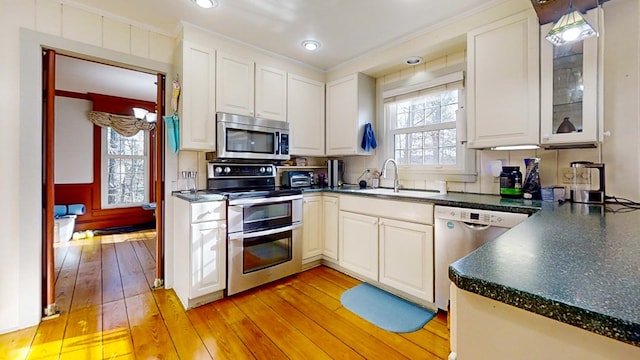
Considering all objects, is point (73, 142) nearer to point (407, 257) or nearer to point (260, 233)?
point (260, 233)

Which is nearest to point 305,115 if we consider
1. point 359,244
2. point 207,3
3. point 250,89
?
point 250,89

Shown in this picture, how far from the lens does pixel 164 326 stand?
79.1 inches

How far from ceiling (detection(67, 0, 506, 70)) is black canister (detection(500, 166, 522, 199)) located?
130 centimetres

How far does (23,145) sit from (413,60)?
3.37m

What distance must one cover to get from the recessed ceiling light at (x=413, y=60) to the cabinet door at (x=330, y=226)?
1.62 metres

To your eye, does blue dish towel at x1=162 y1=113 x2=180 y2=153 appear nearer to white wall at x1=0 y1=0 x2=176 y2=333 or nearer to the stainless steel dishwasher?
white wall at x1=0 y1=0 x2=176 y2=333

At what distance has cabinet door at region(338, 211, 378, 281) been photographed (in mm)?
2617

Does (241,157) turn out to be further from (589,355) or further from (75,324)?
(589,355)

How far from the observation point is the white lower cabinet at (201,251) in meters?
2.24

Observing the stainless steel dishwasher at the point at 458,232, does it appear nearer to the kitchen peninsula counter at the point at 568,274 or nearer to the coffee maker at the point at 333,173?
the kitchen peninsula counter at the point at 568,274

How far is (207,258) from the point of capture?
2.31 metres

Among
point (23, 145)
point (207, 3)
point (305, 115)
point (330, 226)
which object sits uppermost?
point (207, 3)

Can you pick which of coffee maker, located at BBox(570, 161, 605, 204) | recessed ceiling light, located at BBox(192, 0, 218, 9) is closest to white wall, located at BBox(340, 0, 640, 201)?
coffee maker, located at BBox(570, 161, 605, 204)

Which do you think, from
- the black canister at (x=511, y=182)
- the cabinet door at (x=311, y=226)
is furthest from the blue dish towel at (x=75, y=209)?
the black canister at (x=511, y=182)
